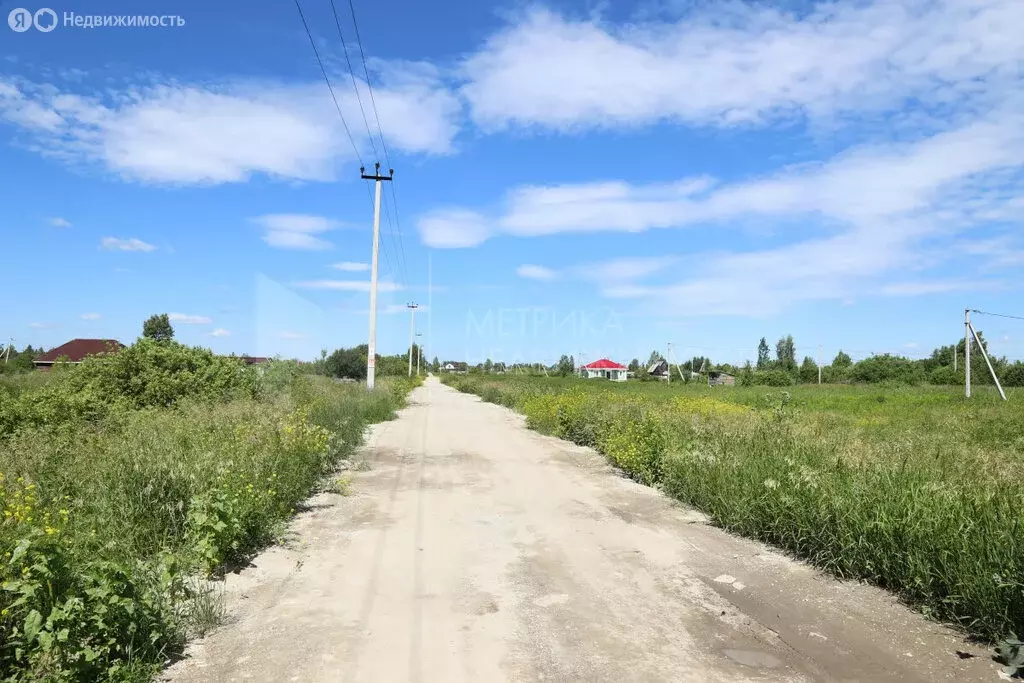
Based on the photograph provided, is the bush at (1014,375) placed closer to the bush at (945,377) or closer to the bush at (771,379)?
the bush at (945,377)

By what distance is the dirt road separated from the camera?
355 centimetres

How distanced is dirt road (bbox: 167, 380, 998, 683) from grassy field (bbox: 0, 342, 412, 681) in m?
0.34

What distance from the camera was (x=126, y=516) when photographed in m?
5.05

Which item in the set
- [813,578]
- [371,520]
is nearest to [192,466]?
[371,520]

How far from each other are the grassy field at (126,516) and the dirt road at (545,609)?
34 cm

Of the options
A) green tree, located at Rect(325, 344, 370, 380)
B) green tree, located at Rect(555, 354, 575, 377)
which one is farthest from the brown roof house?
green tree, located at Rect(555, 354, 575, 377)

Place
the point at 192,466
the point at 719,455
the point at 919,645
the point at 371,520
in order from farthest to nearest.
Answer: the point at 719,455, the point at 371,520, the point at 192,466, the point at 919,645

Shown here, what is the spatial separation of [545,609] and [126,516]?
11.4 feet

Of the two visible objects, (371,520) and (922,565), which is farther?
(371,520)

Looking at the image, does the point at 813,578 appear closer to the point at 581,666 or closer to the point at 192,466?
the point at 581,666

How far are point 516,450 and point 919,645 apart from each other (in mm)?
9376

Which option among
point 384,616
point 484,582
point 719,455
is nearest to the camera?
point 384,616

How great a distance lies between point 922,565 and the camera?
4.51m

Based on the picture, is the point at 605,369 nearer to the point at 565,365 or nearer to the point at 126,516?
the point at 565,365
